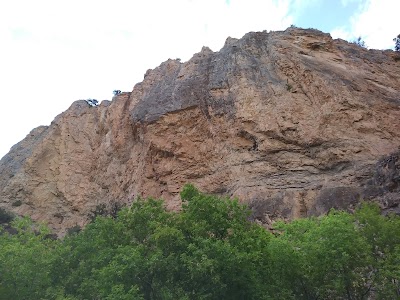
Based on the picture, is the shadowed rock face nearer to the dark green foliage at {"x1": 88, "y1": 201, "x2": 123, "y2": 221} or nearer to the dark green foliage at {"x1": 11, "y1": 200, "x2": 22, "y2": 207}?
the dark green foliage at {"x1": 11, "y1": 200, "x2": 22, "y2": 207}

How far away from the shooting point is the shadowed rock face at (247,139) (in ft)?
108

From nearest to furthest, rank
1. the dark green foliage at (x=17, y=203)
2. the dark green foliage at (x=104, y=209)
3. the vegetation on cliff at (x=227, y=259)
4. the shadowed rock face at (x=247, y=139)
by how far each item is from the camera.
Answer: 1. the vegetation on cliff at (x=227, y=259)
2. the shadowed rock face at (x=247, y=139)
3. the dark green foliage at (x=104, y=209)
4. the dark green foliage at (x=17, y=203)

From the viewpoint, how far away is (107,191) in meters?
47.6

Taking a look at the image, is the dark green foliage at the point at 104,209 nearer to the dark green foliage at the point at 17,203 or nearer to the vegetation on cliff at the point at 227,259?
the dark green foliage at the point at 17,203

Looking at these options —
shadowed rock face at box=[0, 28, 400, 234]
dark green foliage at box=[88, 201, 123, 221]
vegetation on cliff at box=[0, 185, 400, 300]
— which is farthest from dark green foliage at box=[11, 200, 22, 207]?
vegetation on cliff at box=[0, 185, 400, 300]

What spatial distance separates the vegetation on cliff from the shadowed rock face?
11.1 m

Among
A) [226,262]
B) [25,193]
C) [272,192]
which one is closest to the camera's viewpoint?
[226,262]

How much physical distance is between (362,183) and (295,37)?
68.6 ft

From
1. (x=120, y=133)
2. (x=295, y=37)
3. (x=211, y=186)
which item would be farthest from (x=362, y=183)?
(x=120, y=133)

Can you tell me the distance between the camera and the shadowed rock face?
3302 cm

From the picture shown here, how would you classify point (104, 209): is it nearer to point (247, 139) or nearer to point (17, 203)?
point (17, 203)

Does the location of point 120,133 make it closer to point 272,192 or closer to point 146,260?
point 272,192

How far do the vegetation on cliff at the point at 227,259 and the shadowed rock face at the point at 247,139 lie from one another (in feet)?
36.4

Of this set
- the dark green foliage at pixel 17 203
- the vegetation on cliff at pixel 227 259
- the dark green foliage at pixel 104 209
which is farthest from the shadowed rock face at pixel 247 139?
the vegetation on cliff at pixel 227 259
